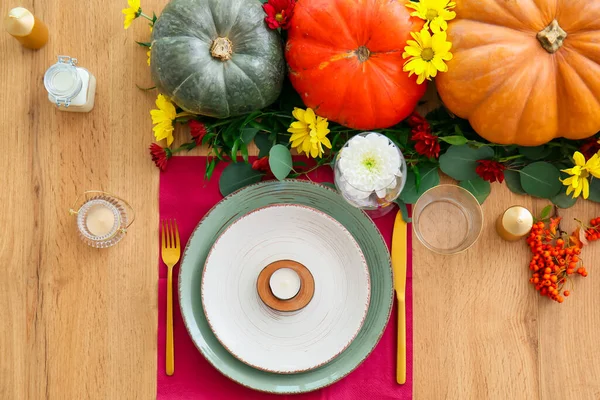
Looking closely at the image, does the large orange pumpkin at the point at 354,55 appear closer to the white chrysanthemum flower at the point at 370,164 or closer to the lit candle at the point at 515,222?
the white chrysanthemum flower at the point at 370,164

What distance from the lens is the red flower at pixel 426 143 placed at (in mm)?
985

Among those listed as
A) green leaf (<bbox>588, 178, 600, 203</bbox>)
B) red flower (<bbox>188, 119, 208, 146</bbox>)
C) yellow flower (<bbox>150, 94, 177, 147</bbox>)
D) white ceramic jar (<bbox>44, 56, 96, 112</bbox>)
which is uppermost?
white ceramic jar (<bbox>44, 56, 96, 112</bbox>)

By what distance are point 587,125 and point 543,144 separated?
0.12 meters

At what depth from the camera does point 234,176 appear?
3.45ft

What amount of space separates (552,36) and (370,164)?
1.12 feet

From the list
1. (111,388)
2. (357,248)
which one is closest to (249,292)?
(357,248)

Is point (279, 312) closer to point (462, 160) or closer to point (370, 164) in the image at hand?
point (370, 164)

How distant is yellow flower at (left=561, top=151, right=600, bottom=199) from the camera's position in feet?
3.09

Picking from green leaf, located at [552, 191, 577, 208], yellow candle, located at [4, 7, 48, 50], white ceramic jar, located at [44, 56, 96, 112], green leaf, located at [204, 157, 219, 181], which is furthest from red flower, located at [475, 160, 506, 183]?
yellow candle, located at [4, 7, 48, 50]

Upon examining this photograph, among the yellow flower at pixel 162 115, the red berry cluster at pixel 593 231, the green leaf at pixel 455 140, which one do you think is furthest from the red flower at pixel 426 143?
the yellow flower at pixel 162 115

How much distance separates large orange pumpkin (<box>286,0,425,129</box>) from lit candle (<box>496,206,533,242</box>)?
0.29 metres

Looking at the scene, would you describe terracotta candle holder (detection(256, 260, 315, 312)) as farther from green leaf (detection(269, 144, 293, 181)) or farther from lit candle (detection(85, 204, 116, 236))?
lit candle (detection(85, 204, 116, 236))

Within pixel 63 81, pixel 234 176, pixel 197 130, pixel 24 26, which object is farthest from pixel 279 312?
pixel 24 26

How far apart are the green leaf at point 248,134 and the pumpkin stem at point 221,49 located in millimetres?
157
